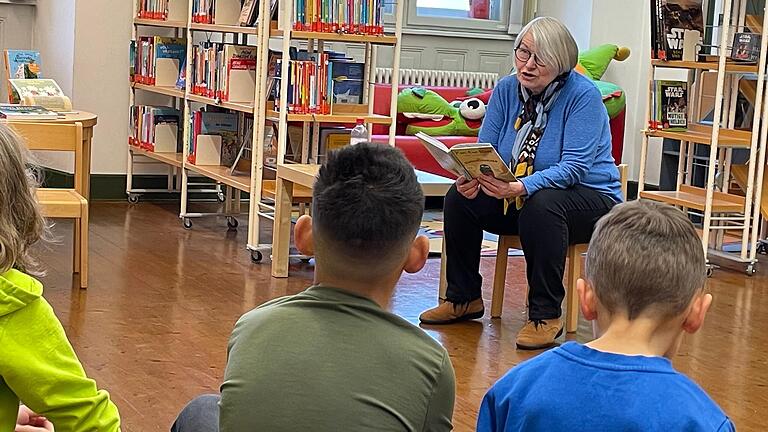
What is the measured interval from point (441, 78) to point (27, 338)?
7584 mm

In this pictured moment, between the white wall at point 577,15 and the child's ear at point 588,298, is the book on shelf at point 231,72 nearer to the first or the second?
the white wall at point 577,15

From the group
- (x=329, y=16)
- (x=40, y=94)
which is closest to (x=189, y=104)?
(x=40, y=94)

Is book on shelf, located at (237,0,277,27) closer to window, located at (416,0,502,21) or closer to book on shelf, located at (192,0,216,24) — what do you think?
book on shelf, located at (192,0,216,24)

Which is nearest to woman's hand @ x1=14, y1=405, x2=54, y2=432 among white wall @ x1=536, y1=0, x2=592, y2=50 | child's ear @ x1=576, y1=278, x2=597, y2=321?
child's ear @ x1=576, y1=278, x2=597, y2=321

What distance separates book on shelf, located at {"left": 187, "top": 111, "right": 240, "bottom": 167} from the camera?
5930 millimetres

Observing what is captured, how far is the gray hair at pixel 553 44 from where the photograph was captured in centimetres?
403

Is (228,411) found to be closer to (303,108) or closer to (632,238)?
(632,238)

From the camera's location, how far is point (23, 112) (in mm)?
4793

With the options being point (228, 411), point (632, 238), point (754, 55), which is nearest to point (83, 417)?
point (228, 411)

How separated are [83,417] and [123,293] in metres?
2.88

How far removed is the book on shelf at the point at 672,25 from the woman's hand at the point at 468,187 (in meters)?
2.18

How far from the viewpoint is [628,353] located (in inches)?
57.0

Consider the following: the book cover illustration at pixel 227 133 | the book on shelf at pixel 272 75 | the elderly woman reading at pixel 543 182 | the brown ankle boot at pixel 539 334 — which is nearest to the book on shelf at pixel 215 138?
the book cover illustration at pixel 227 133

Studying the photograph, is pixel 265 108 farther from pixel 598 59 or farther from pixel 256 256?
pixel 598 59
